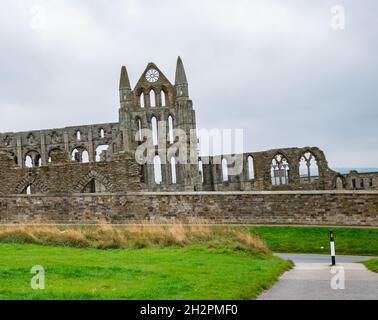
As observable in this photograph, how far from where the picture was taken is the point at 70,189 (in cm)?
3491

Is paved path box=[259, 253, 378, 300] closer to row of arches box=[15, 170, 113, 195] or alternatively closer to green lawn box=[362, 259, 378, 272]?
green lawn box=[362, 259, 378, 272]

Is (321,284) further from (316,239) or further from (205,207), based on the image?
(205,207)

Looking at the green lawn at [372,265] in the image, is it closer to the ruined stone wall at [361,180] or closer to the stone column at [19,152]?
the ruined stone wall at [361,180]

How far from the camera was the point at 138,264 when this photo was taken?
580 inches

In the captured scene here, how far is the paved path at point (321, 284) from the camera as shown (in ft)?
36.0

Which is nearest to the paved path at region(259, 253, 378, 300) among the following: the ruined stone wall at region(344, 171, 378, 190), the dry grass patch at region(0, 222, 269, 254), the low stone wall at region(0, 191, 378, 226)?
the dry grass patch at region(0, 222, 269, 254)

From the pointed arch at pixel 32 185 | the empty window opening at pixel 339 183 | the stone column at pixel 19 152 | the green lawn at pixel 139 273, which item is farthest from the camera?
the stone column at pixel 19 152

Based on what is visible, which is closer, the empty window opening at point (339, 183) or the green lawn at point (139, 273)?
the green lawn at point (139, 273)

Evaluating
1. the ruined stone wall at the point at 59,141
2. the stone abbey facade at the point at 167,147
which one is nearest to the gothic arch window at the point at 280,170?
the stone abbey facade at the point at 167,147

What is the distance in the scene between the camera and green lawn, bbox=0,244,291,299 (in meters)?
10.6

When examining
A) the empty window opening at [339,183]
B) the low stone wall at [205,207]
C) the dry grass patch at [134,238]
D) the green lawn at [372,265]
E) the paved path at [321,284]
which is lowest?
the green lawn at [372,265]
